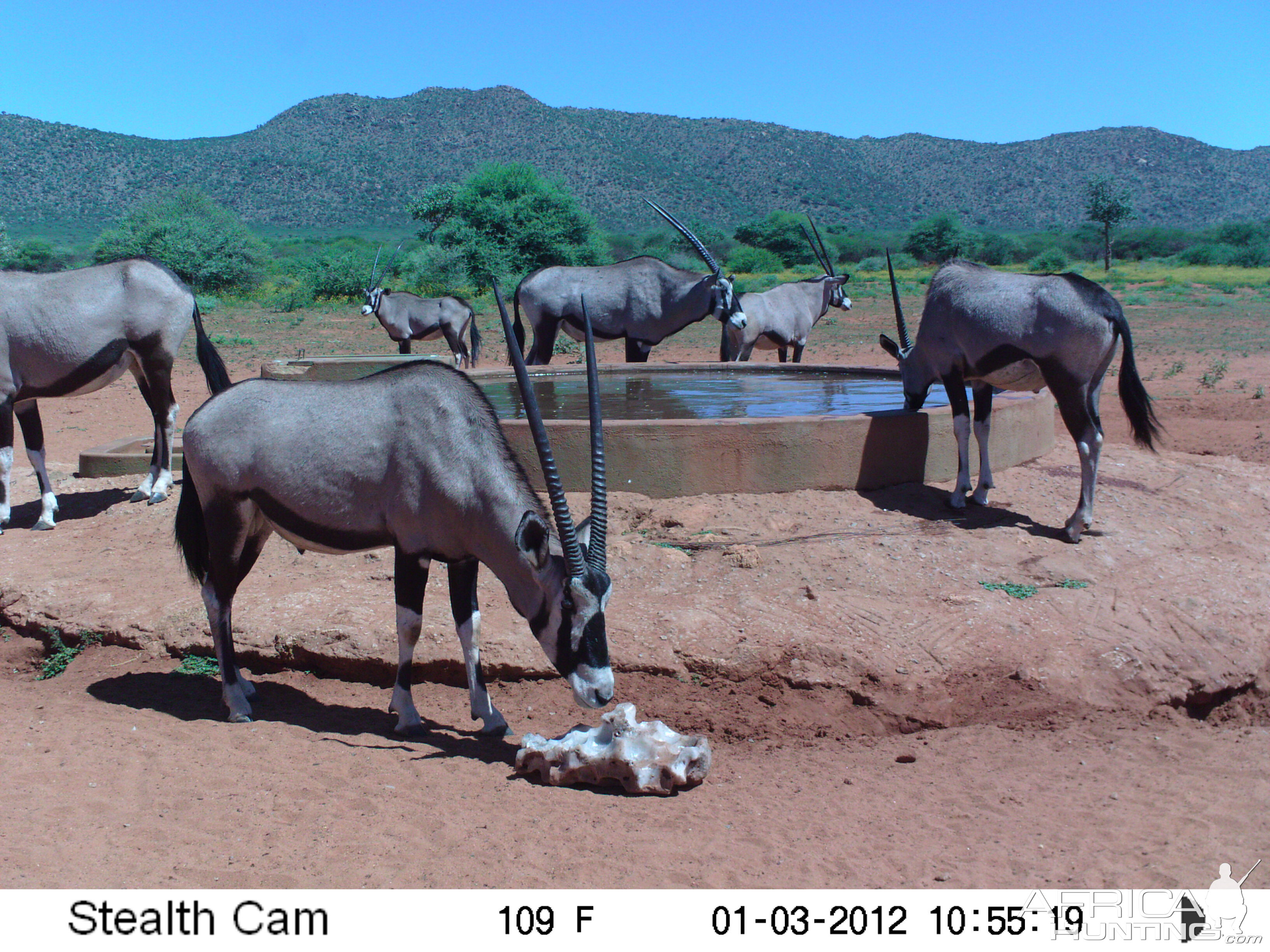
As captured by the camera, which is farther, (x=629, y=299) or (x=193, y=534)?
(x=629, y=299)

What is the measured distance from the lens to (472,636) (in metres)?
4.58

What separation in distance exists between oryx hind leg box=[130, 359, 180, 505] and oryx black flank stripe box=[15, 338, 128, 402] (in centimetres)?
19

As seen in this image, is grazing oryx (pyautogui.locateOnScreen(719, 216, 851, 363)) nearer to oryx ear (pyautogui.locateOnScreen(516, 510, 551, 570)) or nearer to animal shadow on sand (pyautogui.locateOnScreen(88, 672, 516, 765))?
animal shadow on sand (pyautogui.locateOnScreen(88, 672, 516, 765))

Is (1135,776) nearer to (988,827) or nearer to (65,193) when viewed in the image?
(988,827)

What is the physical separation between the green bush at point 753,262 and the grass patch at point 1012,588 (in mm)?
42602

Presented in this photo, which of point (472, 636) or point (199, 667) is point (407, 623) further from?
point (199, 667)

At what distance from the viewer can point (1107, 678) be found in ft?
16.5

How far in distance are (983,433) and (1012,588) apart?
1.70 metres

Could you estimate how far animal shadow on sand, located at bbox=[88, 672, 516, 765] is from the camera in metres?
4.50

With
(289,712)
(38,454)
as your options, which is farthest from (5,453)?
(289,712)

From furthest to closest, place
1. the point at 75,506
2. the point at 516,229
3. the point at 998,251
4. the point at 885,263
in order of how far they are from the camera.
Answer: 1. the point at 885,263
2. the point at 998,251
3. the point at 516,229
4. the point at 75,506

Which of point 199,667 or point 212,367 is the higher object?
point 212,367

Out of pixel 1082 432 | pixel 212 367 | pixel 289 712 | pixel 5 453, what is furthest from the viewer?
pixel 5 453

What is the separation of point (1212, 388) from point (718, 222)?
7609 centimetres
